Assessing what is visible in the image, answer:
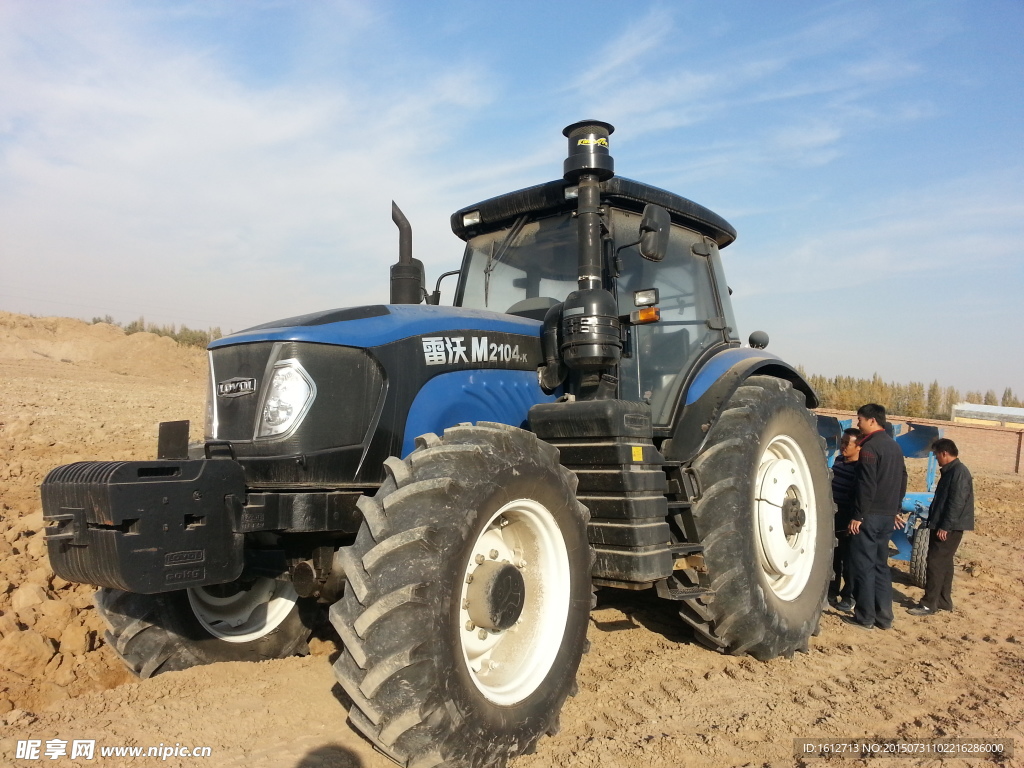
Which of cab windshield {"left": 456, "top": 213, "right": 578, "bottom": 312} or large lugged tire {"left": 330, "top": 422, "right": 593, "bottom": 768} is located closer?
large lugged tire {"left": 330, "top": 422, "right": 593, "bottom": 768}

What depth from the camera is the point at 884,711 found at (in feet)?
12.2

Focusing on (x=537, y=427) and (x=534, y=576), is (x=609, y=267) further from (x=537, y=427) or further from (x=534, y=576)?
(x=534, y=576)

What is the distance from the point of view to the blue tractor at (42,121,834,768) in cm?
264

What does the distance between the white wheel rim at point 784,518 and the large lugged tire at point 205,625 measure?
2.73 meters

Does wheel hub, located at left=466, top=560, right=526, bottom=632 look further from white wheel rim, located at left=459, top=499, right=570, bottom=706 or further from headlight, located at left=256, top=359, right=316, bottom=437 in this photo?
headlight, located at left=256, top=359, right=316, bottom=437

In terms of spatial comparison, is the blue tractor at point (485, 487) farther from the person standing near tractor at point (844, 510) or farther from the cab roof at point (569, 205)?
the person standing near tractor at point (844, 510)

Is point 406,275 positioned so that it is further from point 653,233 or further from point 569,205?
point 653,233

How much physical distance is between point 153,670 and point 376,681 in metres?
1.73

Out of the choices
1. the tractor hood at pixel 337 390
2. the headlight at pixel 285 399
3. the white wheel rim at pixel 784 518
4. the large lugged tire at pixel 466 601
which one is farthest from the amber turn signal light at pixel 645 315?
the headlight at pixel 285 399

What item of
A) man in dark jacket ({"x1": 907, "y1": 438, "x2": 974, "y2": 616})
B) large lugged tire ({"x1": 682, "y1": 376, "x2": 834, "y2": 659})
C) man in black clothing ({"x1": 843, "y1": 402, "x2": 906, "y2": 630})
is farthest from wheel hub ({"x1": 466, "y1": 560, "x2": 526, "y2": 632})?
man in dark jacket ({"x1": 907, "y1": 438, "x2": 974, "y2": 616})

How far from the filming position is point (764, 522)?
15.3 ft

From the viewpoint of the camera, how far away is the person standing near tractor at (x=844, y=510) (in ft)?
19.9

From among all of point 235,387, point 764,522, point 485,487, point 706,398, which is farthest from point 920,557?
point 235,387

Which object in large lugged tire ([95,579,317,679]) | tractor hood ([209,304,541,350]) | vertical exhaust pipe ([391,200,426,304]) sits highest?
vertical exhaust pipe ([391,200,426,304])
